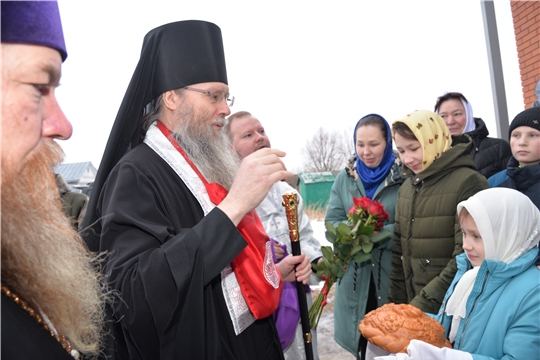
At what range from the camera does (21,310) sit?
3.21ft

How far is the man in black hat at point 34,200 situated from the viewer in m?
0.94

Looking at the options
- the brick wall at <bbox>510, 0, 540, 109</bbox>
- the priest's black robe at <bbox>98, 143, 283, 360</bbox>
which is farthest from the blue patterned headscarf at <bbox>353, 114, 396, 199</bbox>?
the brick wall at <bbox>510, 0, 540, 109</bbox>

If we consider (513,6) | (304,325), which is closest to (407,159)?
Answer: (304,325)

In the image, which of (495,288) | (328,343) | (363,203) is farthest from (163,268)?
(328,343)

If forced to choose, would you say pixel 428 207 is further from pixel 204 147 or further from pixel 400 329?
pixel 204 147

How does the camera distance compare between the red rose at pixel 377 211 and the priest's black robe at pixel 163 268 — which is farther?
the red rose at pixel 377 211

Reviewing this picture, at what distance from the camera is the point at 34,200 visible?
103cm

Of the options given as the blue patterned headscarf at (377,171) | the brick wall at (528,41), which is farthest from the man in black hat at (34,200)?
the brick wall at (528,41)

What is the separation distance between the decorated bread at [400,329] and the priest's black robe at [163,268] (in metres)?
0.65

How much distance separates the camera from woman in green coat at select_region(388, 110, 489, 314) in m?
3.13

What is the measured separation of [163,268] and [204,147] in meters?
0.90

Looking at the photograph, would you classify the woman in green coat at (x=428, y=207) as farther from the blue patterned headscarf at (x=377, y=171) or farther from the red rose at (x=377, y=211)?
the blue patterned headscarf at (x=377, y=171)

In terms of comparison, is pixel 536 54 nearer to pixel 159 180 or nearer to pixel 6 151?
pixel 159 180

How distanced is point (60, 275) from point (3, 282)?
4.9 inches
